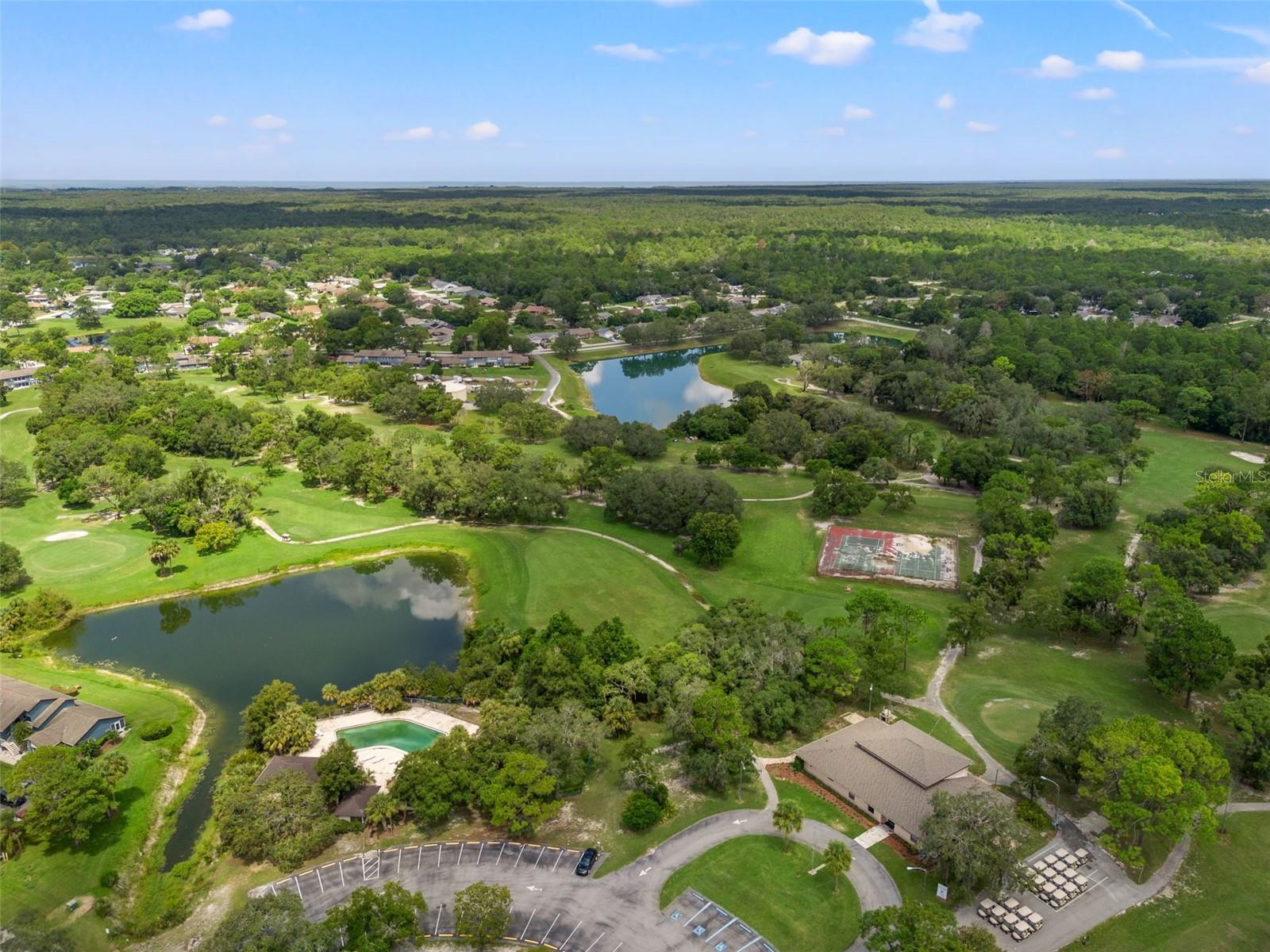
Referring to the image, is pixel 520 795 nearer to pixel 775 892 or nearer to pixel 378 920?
pixel 378 920

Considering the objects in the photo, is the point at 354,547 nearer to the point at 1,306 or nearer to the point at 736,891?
the point at 736,891

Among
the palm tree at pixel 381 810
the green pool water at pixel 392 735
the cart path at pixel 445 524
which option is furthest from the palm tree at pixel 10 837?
the cart path at pixel 445 524

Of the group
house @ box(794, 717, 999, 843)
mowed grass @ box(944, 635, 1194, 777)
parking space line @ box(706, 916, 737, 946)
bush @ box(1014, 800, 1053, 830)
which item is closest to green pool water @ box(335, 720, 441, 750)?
parking space line @ box(706, 916, 737, 946)

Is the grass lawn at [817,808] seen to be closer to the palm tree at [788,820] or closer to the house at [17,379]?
the palm tree at [788,820]

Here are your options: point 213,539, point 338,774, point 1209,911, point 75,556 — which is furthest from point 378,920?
point 75,556

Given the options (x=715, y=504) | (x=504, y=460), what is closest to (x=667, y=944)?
(x=715, y=504)
